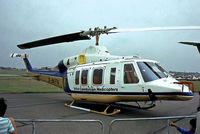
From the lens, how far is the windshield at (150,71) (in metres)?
7.62

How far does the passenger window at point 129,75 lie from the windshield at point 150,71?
0.34 metres

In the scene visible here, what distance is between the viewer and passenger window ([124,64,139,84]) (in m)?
7.93

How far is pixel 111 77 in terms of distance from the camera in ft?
28.5

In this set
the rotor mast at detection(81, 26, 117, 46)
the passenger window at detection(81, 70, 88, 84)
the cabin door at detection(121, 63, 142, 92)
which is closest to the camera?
the cabin door at detection(121, 63, 142, 92)

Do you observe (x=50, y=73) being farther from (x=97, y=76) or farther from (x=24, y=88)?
(x=24, y=88)

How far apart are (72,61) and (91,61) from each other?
4.87ft

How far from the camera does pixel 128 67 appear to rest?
8.23 metres

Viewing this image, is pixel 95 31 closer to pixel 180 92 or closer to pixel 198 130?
pixel 180 92

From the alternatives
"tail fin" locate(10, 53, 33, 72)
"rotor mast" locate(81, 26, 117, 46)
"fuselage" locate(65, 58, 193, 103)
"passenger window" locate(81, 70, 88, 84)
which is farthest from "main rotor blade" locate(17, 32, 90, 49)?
"tail fin" locate(10, 53, 33, 72)

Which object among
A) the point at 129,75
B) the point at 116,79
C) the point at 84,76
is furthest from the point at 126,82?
the point at 84,76

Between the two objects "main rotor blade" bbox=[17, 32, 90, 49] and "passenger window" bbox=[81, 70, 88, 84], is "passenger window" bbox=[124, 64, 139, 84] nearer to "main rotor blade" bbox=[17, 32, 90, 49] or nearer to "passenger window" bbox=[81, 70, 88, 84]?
"passenger window" bbox=[81, 70, 88, 84]

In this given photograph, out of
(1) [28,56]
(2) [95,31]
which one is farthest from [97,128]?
(1) [28,56]

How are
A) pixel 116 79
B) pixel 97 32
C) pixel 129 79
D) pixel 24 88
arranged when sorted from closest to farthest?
pixel 129 79, pixel 116 79, pixel 97 32, pixel 24 88

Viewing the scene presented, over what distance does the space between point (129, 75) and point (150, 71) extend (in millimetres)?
930
